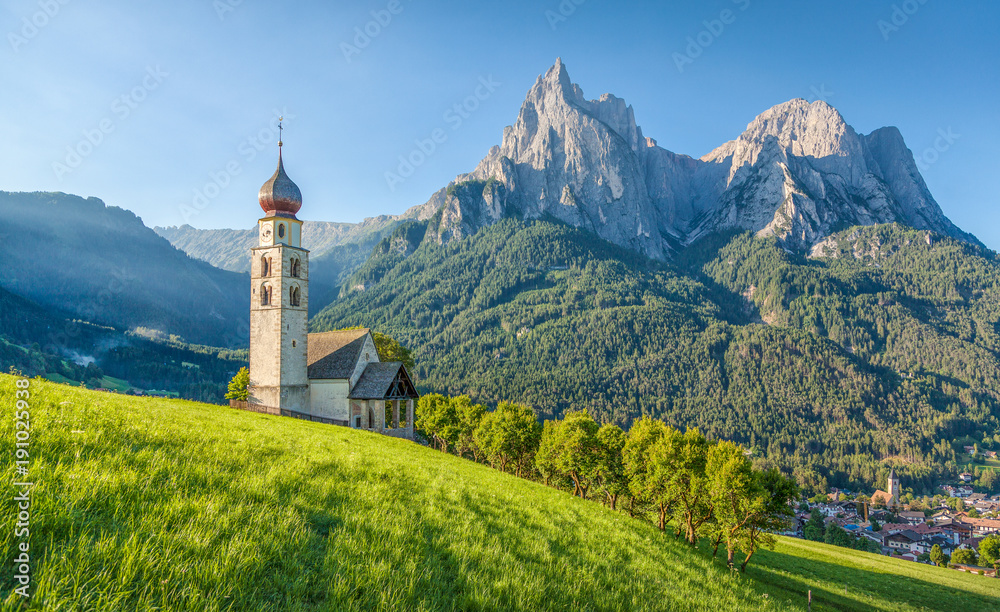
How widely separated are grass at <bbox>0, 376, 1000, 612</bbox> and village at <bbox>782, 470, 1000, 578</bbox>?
262 ft

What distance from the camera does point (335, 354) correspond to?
55656 mm

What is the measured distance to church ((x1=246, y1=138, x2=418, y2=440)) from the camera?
168 ft

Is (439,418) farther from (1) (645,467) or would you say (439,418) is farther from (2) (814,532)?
(2) (814,532)

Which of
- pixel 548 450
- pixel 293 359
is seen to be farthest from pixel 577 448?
pixel 293 359

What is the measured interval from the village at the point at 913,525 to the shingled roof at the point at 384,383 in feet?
202

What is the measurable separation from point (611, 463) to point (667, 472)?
9.23m

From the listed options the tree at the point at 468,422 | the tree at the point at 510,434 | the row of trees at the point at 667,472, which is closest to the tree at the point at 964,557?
the row of trees at the point at 667,472

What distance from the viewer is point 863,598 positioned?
3412 cm

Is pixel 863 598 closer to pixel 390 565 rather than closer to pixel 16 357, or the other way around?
pixel 390 565

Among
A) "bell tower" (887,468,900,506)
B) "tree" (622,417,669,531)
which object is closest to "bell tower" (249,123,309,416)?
"tree" (622,417,669,531)

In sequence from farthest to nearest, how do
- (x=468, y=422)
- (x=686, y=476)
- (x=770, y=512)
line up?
1. (x=468, y=422)
2. (x=686, y=476)
3. (x=770, y=512)

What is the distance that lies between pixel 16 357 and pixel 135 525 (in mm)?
235430

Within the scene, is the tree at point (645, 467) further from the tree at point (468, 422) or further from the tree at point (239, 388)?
the tree at point (239, 388)

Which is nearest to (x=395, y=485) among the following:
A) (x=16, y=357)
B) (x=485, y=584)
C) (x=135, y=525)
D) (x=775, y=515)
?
(x=485, y=584)
